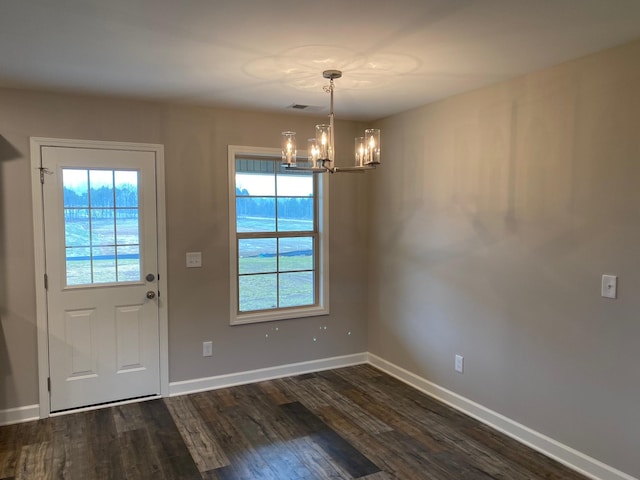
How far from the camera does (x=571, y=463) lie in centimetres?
280

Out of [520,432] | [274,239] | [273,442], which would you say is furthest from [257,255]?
[520,432]

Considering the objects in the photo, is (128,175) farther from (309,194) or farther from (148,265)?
(309,194)

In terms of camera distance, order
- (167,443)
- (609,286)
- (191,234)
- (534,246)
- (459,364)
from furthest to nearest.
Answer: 1. (191,234)
2. (459,364)
3. (167,443)
4. (534,246)
5. (609,286)

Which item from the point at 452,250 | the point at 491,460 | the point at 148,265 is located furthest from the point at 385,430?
the point at 148,265

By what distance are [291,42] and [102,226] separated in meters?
2.12

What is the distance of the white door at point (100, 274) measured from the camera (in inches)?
137

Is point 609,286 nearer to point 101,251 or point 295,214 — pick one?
point 295,214

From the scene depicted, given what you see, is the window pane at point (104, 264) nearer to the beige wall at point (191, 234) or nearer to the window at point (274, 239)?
the beige wall at point (191, 234)

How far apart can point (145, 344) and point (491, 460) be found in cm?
266

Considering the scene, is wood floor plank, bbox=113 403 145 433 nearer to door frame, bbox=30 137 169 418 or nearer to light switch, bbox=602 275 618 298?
door frame, bbox=30 137 169 418

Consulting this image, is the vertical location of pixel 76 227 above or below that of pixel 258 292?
above

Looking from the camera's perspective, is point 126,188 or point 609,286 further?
point 126,188

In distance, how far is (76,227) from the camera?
139 inches

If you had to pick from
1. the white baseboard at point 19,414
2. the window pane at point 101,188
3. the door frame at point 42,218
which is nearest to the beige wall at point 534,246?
the door frame at point 42,218
